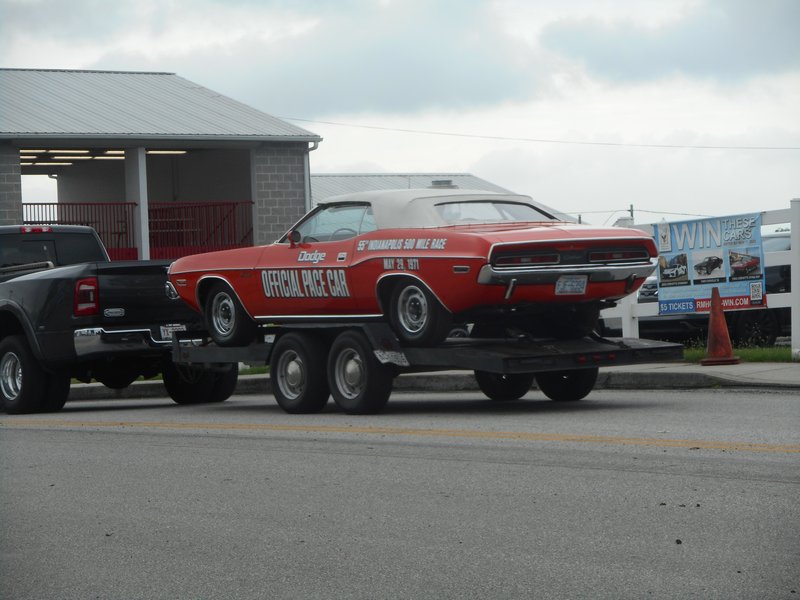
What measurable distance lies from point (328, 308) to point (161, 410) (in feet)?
9.50

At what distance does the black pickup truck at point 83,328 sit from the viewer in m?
12.9

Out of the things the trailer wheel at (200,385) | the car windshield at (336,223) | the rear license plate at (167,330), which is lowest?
the trailer wheel at (200,385)

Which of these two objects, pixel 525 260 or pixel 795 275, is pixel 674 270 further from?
pixel 525 260

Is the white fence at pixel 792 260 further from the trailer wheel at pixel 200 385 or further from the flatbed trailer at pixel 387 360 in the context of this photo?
the trailer wheel at pixel 200 385

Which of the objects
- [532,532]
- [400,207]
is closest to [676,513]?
[532,532]

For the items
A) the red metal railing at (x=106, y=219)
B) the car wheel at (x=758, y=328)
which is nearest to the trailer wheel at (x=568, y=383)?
the car wheel at (x=758, y=328)

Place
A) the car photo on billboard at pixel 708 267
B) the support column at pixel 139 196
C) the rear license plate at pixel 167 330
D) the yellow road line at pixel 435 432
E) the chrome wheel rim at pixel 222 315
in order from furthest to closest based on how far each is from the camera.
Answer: the support column at pixel 139 196 → the car photo on billboard at pixel 708 267 → the rear license plate at pixel 167 330 → the chrome wheel rim at pixel 222 315 → the yellow road line at pixel 435 432

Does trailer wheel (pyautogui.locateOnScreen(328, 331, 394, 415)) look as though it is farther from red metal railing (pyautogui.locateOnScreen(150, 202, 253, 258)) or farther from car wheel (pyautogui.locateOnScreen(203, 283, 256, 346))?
red metal railing (pyautogui.locateOnScreen(150, 202, 253, 258))

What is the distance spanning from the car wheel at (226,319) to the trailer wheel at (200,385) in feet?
5.24

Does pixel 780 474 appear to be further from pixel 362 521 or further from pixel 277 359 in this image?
pixel 277 359

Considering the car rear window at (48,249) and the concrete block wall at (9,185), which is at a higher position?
the concrete block wall at (9,185)

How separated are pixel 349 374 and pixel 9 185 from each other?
18.5m

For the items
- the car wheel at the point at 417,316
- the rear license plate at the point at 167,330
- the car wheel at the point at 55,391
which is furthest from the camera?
the car wheel at the point at 55,391

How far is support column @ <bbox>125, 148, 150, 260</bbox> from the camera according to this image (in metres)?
29.1
